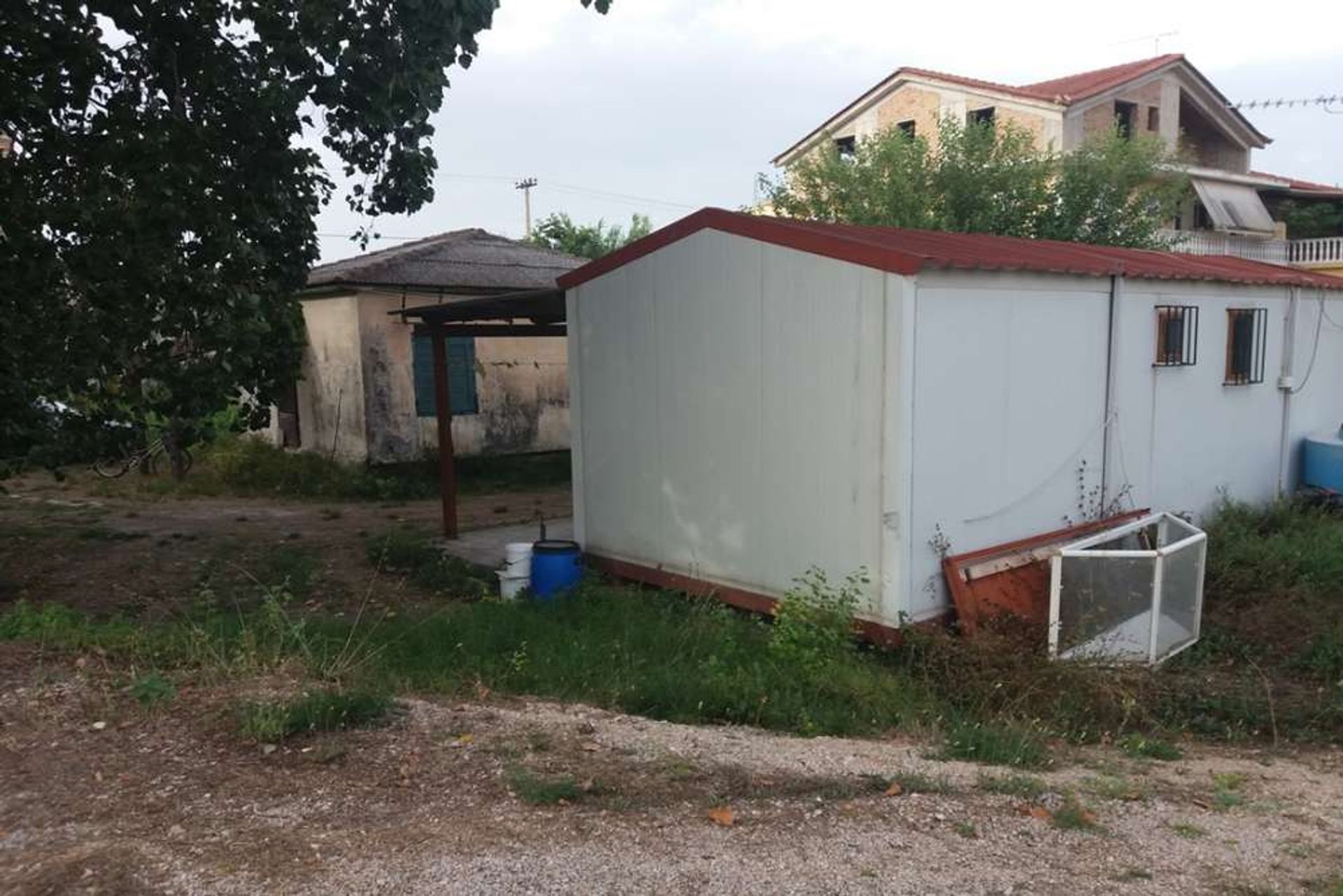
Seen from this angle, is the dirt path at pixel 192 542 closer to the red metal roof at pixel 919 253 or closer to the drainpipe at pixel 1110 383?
the red metal roof at pixel 919 253

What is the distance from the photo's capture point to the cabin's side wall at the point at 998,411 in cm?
669

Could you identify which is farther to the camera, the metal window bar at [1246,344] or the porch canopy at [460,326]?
the porch canopy at [460,326]

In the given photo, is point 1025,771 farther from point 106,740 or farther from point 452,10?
point 452,10

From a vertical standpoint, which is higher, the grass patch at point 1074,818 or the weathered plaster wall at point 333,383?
the weathered plaster wall at point 333,383

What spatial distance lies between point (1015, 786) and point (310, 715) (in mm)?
2960

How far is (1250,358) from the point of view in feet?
32.7

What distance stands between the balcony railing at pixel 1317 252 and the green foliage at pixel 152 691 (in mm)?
33056

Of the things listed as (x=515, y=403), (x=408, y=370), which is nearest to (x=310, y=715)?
(x=408, y=370)

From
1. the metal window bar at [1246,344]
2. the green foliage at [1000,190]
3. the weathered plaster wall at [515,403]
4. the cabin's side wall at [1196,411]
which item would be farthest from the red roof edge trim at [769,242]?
the green foliage at [1000,190]

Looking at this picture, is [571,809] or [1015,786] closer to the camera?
[571,809]

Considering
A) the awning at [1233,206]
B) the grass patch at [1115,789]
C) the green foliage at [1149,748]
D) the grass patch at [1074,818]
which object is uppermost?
the awning at [1233,206]

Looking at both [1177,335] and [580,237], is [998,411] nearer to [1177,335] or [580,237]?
[1177,335]

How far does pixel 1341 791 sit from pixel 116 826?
16.9ft

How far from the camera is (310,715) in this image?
4.34 meters
